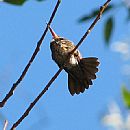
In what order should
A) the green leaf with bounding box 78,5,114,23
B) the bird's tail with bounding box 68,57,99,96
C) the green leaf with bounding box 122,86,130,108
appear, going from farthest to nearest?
the bird's tail with bounding box 68,57,99,96 < the green leaf with bounding box 78,5,114,23 < the green leaf with bounding box 122,86,130,108

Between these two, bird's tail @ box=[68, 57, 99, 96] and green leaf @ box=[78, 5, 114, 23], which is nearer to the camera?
green leaf @ box=[78, 5, 114, 23]

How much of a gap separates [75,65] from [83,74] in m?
0.10

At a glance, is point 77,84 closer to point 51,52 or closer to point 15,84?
point 51,52

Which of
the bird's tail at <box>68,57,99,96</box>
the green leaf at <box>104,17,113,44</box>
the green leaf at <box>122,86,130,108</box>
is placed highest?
the bird's tail at <box>68,57,99,96</box>

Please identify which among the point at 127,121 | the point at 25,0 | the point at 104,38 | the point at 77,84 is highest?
the point at 77,84

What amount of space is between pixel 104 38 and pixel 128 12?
0.19 metres

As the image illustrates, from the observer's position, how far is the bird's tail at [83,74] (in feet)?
10.6

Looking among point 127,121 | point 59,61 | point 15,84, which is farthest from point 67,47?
point 127,121

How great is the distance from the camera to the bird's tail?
3.23 m

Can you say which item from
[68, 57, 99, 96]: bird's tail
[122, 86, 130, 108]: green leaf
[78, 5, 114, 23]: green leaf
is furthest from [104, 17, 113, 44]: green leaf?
[68, 57, 99, 96]: bird's tail

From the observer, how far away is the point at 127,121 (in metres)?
1.42

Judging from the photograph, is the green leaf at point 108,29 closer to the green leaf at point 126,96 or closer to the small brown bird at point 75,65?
the green leaf at point 126,96

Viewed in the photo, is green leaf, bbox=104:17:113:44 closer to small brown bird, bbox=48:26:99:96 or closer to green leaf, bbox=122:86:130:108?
green leaf, bbox=122:86:130:108

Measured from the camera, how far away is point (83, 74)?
343cm
